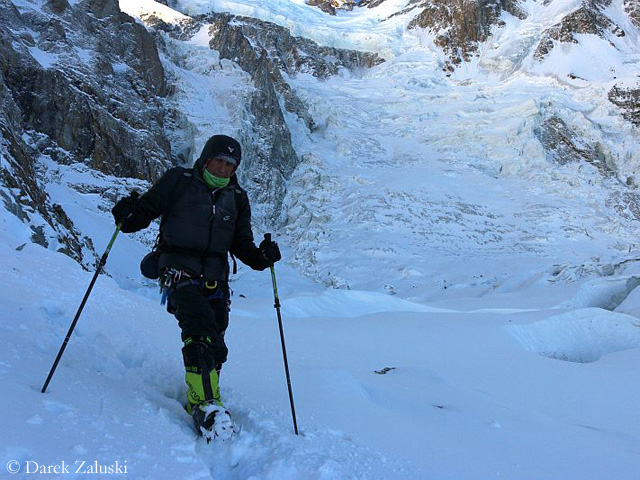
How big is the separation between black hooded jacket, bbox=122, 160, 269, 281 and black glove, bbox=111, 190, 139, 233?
19 mm

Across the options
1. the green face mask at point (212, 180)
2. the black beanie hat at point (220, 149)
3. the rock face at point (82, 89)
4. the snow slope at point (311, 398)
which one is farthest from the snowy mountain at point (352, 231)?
the black beanie hat at point (220, 149)

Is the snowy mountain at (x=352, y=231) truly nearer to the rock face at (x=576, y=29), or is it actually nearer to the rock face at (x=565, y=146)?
the rock face at (x=565, y=146)

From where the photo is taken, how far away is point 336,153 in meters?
40.3

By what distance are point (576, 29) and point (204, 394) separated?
65.3 meters

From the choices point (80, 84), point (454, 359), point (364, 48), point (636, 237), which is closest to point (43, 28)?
point (80, 84)

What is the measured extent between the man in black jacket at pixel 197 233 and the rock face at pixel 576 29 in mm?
59176

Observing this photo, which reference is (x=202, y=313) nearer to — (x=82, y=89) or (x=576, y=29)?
(x=82, y=89)

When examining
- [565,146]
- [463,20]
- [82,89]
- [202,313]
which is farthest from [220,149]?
[463,20]

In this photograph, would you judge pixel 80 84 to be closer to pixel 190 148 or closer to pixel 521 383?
pixel 190 148

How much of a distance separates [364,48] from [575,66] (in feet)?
77.6

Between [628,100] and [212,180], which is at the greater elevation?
[212,180]

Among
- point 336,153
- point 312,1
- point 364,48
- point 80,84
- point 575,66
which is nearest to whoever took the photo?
point 80,84

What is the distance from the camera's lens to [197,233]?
9.96ft

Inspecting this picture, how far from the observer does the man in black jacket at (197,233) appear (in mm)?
2910
